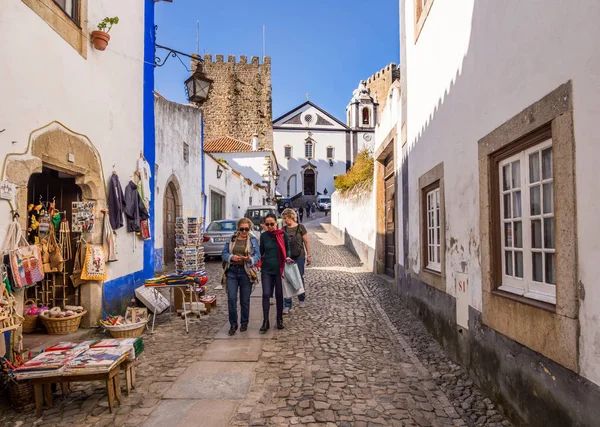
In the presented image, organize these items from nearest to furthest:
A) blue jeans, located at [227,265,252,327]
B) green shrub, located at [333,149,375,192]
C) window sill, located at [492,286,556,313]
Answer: window sill, located at [492,286,556,313], blue jeans, located at [227,265,252,327], green shrub, located at [333,149,375,192]

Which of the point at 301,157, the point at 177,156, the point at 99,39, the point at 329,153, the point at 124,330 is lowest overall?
the point at 124,330

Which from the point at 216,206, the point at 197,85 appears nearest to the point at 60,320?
the point at 197,85

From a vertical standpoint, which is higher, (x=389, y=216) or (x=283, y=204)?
(x=283, y=204)

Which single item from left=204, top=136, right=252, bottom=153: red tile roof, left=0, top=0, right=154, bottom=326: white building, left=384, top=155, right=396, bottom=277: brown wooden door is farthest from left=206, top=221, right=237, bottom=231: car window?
left=204, top=136, right=252, bottom=153: red tile roof

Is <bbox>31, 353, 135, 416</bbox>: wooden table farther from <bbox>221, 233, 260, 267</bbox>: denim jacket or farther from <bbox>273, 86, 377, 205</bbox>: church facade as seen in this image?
<bbox>273, 86, 377, 205</bbox>: church facade

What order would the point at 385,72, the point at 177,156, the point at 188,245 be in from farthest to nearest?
1. the point at 385,72
2. the point at 177,156
3. the point at 188,245

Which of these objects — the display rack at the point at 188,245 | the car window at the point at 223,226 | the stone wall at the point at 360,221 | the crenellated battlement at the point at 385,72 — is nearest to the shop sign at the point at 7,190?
the display rack at the point at 188,245

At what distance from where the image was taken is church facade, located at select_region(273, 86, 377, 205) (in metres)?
49.9

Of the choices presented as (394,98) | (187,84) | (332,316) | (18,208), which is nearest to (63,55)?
(18,208)

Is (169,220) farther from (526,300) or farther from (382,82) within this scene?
(382,82)

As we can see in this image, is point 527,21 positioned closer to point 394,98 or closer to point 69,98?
point 69,98

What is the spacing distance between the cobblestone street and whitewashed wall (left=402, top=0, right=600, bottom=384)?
954 mm

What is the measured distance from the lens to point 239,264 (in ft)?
18.7

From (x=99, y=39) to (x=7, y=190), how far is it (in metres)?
2.70
